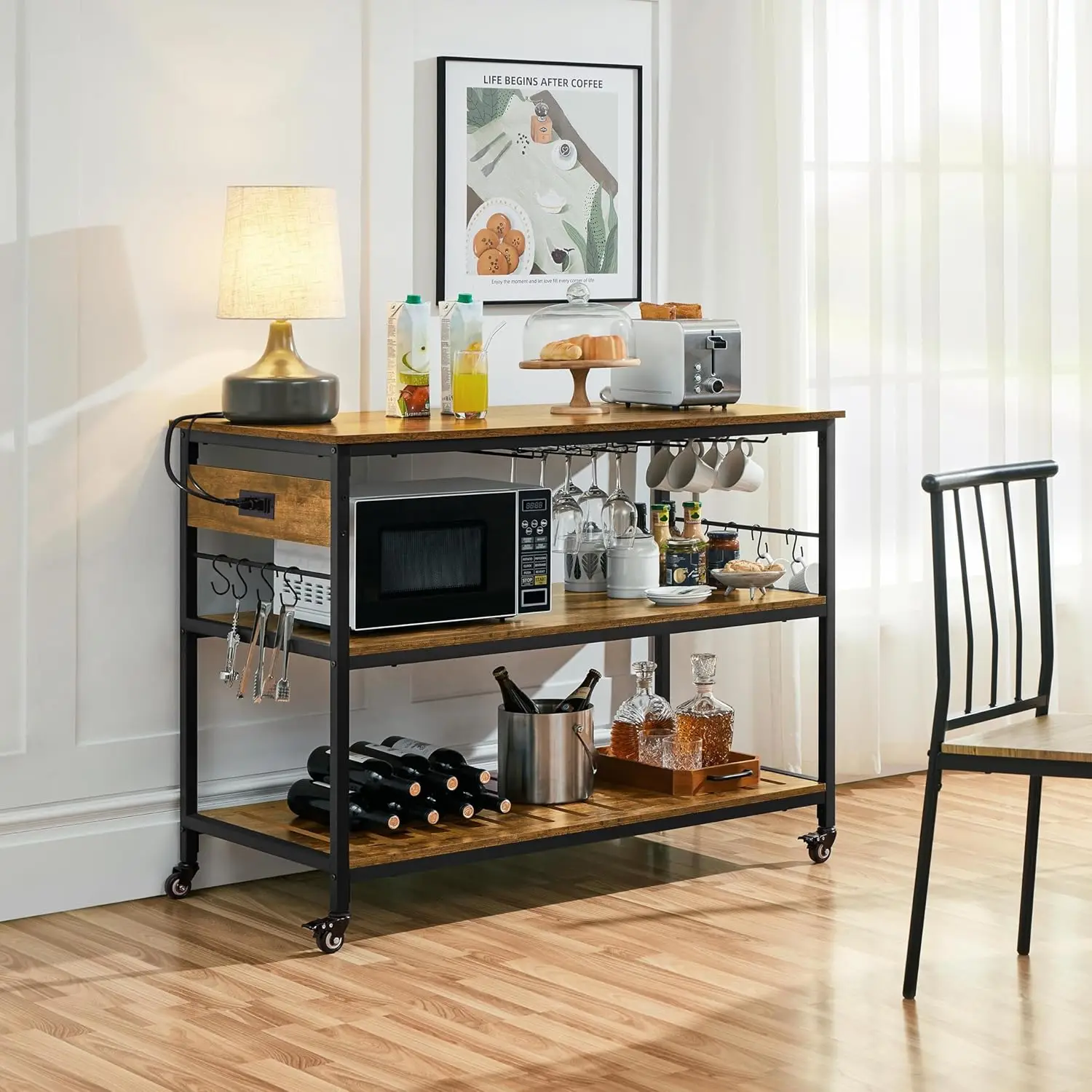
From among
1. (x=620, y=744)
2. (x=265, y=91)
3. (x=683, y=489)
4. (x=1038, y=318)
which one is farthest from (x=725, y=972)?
(x=1038, y=318)

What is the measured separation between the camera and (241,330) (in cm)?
364

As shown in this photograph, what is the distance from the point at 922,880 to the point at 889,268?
6.52 ft

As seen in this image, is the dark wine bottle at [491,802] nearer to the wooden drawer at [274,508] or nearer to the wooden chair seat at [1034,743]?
the wooden drawer at [274,508]

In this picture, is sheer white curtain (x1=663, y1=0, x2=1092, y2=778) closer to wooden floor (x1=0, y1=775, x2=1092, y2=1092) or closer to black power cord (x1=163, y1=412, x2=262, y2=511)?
wooden floor (x1=0, y1=775, x2=1092, y2=1092)

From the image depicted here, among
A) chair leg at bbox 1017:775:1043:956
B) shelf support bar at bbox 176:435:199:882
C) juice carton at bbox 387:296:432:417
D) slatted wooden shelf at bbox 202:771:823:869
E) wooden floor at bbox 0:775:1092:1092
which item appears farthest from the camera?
shelf support bar at bbox 176:435:199:882

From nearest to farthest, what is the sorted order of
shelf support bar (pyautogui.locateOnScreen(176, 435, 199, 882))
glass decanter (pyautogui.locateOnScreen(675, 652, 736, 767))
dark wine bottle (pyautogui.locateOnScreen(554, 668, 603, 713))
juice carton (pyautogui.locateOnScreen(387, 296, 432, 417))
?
1. juice carton (pyautogui.locateOnScreen(387, 296, 432, 417))
2. shelf support bar (pyautogui.locateOnScreen(176, 435, 199, 882))
3. dark wine bottle (pyautogui.locateOnScreen(554, 668, 603, 713))
4. glass decanter (pyautogui.locateOnScreen(675, 652, 736, 767))

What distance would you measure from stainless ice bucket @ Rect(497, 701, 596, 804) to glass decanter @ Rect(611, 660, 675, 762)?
0.22 m

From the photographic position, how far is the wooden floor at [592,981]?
269 cm

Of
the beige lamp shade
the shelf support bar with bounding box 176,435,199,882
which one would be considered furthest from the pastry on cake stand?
the shelf support bar with bounding box 176,435,199,882

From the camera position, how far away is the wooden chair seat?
110 inches

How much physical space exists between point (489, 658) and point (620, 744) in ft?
1.17

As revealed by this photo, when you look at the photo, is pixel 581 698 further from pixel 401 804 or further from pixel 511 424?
pixel 511 424

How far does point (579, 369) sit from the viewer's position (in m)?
3.70

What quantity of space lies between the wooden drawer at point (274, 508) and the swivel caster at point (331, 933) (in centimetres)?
66
